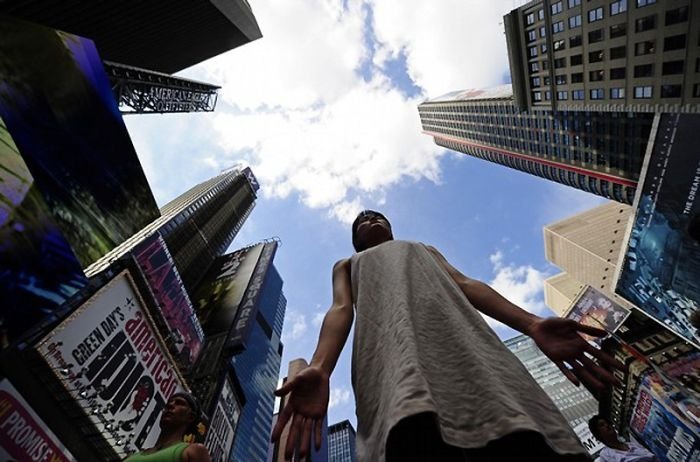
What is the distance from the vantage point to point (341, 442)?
117750 mm

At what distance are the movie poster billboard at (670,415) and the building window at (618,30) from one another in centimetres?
2860

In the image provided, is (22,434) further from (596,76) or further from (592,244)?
(592,244)

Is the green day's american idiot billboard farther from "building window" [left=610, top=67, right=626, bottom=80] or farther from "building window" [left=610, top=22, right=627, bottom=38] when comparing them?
"building window" [left=610, top=67, right=626, bottom=80]

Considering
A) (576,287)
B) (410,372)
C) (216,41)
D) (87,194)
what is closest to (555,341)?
(410,372)

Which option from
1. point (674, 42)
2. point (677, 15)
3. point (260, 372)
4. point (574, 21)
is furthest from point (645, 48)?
point (260, 372)

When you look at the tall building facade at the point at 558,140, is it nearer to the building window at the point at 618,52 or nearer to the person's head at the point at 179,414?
the building window at the point at 618,52

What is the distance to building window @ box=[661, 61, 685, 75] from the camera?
91.1ft

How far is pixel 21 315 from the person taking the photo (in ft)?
41.4

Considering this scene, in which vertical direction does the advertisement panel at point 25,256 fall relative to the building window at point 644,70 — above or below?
above

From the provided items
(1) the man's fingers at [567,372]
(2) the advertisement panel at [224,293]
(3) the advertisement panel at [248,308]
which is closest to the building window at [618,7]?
(1) the man's fingers at [567,372]

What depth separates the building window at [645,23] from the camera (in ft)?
93.0

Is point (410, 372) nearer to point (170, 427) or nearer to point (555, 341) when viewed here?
point (555, 341)

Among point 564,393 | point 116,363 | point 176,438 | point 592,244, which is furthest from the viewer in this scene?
point 564,393

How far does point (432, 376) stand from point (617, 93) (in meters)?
42.6
